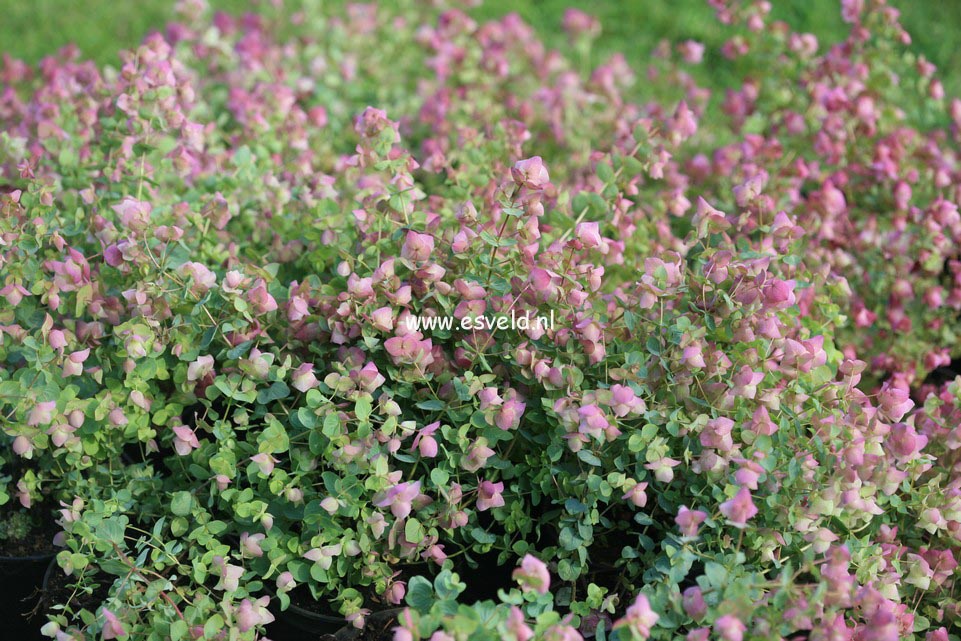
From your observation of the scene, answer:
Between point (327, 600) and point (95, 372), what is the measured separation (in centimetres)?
55

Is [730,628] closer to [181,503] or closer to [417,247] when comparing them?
[417,247]

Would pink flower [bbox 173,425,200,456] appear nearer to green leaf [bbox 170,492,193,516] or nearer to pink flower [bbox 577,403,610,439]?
green leaf [bbox 170,492,193,516]

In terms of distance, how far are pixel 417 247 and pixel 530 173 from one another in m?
0.21

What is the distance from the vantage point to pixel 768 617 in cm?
134

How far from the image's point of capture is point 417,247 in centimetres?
163

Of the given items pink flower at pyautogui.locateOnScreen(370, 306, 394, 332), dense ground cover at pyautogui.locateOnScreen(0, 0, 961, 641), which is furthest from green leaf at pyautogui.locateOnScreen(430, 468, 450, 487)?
pink flower at pyautogui.locateOnScreen(370, 306, 394, 332)

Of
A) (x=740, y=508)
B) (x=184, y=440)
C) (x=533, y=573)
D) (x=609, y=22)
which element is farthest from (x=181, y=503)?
(x=609, y=22)

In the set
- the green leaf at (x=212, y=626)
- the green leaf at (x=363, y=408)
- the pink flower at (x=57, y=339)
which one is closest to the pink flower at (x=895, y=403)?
the green leaf at (x=363, y=408)

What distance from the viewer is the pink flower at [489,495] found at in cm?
155

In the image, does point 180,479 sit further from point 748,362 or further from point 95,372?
point 748,362

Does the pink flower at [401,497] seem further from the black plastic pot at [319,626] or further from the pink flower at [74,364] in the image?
the pink flower at [74,364]

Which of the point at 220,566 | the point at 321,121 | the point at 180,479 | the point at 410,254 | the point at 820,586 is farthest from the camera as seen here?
the point at 321,121

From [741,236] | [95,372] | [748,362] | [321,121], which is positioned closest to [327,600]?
[95,372]

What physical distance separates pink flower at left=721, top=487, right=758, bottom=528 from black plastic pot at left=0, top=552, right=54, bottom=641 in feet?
3.82
